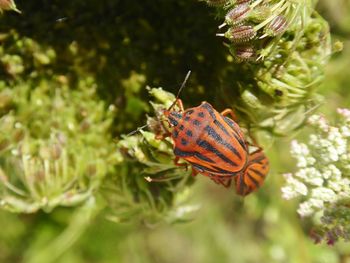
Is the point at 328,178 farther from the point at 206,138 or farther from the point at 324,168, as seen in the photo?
the point at 206,138

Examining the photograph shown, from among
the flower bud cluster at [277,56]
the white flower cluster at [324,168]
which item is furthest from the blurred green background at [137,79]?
the white flower cluster at [324,168]

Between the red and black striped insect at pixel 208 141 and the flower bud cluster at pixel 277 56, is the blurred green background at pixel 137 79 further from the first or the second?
the red and black striped insect at pixel 208 141

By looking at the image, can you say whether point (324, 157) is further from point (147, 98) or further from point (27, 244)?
point (27, 244)

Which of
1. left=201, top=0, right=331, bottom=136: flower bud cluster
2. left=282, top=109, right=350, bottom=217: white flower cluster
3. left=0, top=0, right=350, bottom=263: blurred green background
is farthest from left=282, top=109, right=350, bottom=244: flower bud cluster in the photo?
left=0, top=0, right=350, bottom=263: blurred green background

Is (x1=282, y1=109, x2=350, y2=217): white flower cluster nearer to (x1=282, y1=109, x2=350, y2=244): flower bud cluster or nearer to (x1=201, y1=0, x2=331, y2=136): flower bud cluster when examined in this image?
(x1=282, y1=109, x2=350, y2=244): flower bud cluster

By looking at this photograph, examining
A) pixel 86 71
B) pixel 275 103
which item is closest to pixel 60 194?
pixel 86 71

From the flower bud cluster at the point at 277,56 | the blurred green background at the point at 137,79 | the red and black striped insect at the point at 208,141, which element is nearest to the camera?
the flower bud cluster at the point at 277,56

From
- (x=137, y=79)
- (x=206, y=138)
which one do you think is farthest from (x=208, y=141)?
(x=137, y=79)
